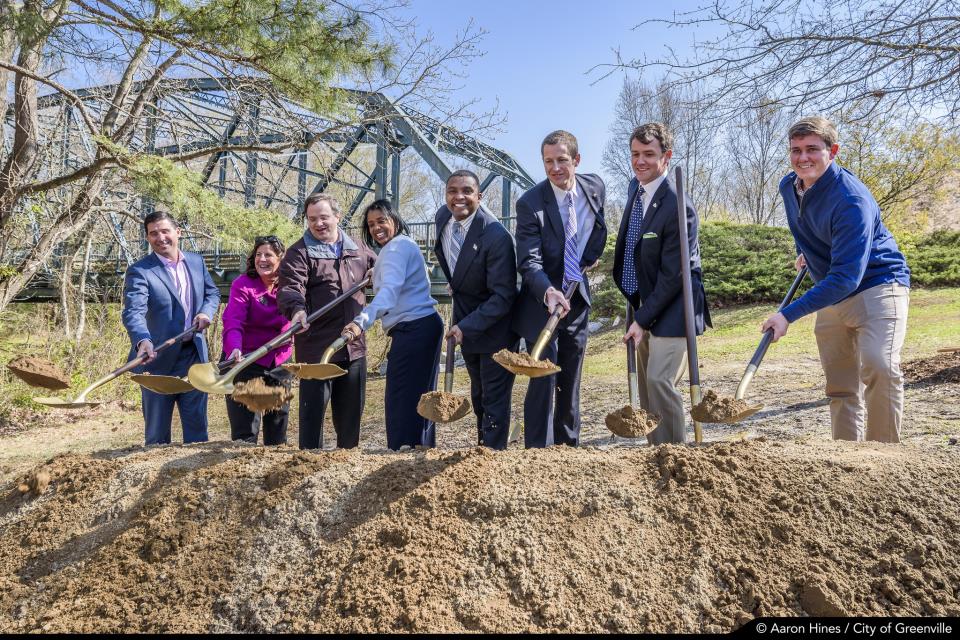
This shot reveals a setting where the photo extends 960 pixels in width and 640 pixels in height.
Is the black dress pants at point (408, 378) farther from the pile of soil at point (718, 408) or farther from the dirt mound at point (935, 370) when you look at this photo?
the dirt mound at point (935, 370)

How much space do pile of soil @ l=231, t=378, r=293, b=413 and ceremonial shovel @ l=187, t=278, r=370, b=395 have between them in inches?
3.2

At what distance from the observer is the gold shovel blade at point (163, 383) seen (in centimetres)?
315

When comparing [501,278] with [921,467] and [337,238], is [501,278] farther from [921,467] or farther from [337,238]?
[921,467]

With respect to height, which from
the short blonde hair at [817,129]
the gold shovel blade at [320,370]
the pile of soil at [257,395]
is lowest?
the pile of soil at [257,395]

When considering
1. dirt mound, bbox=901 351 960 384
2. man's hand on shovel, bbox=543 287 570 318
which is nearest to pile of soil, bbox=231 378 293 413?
man's hand on shovel, bbox=543 287 570 318

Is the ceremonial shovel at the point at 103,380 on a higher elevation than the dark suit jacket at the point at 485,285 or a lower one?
lower

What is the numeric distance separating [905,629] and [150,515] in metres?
2.61

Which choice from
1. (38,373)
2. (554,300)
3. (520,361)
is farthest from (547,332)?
(38,373)

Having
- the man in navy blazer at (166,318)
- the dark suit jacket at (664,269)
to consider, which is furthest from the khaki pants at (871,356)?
the man in navy blazer at (166,318)

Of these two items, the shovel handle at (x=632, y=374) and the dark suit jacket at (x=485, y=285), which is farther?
the shovel handle at (x=632, y=374)

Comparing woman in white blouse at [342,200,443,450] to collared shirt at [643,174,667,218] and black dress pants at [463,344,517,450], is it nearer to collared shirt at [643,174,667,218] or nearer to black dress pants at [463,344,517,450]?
Answer: black dress pants at [463,344,517,450]

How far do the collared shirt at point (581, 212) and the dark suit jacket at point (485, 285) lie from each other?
13.5 inches

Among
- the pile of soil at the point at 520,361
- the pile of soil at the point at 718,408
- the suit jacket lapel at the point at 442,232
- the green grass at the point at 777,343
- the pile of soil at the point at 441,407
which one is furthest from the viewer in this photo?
the green grass at the point at 777,343

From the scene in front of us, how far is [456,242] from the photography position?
3377 millimetres
